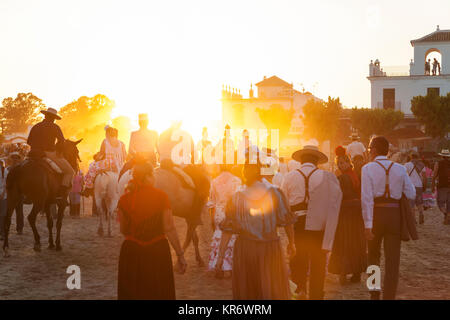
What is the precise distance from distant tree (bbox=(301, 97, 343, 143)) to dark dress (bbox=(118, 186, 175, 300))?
6791cm

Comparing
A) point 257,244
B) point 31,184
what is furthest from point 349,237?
point 31,184

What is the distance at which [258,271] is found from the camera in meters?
5.79

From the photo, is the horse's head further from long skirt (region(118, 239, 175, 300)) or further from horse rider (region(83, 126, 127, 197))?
long skirt (region(118, 239, 175, 300))

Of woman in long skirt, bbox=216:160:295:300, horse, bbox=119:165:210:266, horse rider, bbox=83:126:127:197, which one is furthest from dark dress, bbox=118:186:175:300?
horse rider, bbox=83:126:127:197

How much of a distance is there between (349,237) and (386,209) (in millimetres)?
2186

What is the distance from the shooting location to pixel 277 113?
85750 mm

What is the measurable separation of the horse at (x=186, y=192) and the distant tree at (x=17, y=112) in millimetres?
123749

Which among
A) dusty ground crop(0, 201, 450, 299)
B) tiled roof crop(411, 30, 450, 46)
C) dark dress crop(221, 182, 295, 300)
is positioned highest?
tiled roof crop(411, 30, 450, 46)

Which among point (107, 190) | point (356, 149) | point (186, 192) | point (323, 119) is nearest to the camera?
point (186, 192)

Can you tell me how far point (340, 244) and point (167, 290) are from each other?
430 centimetres

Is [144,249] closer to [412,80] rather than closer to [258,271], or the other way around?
[258,271]

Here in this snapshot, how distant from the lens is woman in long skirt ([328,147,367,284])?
30.7ft
